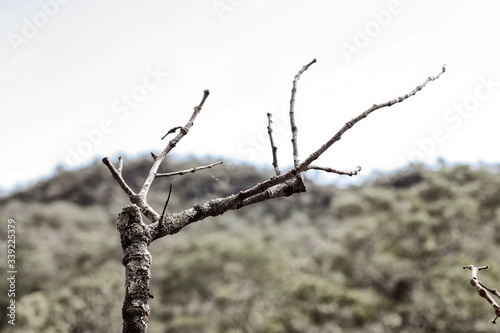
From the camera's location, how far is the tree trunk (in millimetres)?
791

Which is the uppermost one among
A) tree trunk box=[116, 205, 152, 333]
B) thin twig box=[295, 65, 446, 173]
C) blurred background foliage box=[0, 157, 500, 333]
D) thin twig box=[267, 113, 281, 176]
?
blurred background foliage box=[0, 157, 500, 333]

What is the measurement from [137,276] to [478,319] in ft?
29.3

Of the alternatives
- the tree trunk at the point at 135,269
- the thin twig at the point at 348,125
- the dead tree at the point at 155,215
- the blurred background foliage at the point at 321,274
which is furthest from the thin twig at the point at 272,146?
the blurred background foliage at the point at 321,274

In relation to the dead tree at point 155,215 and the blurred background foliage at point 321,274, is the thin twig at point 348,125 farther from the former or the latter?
the blurred background foliage at point 321,274

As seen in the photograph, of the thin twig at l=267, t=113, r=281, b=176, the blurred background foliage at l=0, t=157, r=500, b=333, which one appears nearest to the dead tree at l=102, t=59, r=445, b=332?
the thin twig at l=267, t=113, r=281, b=176

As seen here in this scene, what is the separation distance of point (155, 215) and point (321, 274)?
12088 mm

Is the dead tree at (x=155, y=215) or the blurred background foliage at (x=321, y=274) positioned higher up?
the blurred background foliage at (x=321, y=274)

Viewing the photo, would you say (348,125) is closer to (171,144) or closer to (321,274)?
(171,144)

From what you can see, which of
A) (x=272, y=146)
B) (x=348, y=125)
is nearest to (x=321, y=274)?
(x=272, y=146)

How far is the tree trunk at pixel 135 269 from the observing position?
2.59ft

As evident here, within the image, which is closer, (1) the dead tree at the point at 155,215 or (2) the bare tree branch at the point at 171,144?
(1) the dead tree at the point at 155,215

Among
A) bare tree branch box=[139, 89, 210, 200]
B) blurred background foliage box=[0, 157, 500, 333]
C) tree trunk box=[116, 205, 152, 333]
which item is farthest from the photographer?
blurred background foliage box=[0, 157, 500, 333]

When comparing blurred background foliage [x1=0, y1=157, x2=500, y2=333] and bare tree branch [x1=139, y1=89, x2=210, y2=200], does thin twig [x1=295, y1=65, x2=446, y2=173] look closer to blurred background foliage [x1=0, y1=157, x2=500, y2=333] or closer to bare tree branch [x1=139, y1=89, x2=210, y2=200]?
bare tree branch [x1=139, y1=89, x2=210, y2=200]

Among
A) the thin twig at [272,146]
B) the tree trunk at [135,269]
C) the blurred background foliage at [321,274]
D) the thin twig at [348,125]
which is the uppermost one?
the blurred background foliage at [321,274]
